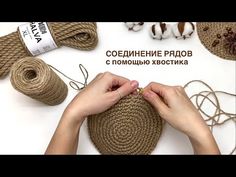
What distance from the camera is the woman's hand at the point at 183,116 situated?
2.75 feet

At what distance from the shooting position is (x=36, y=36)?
95 cm

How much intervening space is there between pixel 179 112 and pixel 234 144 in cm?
20

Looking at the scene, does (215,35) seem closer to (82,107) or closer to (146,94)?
(146,94)

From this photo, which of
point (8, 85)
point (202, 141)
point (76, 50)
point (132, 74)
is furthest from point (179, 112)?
point (8, 85)

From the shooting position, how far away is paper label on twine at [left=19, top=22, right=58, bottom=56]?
95cm

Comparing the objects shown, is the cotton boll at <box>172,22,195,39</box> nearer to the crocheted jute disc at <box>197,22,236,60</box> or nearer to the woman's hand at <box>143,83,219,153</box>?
the crocheted jute disc at <box>197,22,236,60</box>

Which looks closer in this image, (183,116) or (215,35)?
(183,116)

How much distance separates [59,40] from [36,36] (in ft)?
0.18

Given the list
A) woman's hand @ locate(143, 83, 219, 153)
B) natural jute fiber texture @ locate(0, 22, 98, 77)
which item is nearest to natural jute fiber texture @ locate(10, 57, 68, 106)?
natural jute fiber texture @ locate(0, 22, 98, 77)

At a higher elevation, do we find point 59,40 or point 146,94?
point 59,40

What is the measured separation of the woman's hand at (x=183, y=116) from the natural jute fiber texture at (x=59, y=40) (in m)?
0.21

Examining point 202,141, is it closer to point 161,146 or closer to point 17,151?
point 161,146

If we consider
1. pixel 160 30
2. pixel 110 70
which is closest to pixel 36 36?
pixel 110 70

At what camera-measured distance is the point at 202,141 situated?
0.84 m
